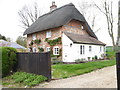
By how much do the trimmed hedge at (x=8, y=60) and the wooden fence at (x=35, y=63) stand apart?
0.43 m

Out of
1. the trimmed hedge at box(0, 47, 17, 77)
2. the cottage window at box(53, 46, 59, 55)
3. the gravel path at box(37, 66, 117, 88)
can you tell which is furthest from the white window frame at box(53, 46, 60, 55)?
the gravel path at box(37, 66, 117, 88)

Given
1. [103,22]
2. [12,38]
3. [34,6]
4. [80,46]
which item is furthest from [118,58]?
[12,38]

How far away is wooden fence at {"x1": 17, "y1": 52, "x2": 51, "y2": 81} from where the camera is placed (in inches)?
228

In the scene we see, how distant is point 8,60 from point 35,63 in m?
2.07

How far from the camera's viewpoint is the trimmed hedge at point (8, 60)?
22.2 ft

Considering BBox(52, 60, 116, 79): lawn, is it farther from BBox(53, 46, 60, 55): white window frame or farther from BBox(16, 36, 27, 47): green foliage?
BBox(16, 36, 27, 47): green foliage

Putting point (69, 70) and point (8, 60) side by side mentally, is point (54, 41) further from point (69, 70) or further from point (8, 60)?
point (8, 60)

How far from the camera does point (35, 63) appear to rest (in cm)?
643

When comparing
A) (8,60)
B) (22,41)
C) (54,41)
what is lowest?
(8,60)

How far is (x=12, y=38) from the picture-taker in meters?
44.2

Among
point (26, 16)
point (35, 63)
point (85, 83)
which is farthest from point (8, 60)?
point (26, 16)

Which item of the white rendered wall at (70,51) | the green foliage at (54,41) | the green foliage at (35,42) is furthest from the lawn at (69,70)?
the green foliage at (35,42)

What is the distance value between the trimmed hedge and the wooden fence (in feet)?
1.41

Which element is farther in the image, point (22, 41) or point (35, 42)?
point (22, 41)
